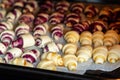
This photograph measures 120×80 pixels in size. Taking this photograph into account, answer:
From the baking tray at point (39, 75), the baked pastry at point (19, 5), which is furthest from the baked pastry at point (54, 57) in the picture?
the baked pastry at point (19, 5)

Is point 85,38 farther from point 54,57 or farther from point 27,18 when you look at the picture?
point 27,18

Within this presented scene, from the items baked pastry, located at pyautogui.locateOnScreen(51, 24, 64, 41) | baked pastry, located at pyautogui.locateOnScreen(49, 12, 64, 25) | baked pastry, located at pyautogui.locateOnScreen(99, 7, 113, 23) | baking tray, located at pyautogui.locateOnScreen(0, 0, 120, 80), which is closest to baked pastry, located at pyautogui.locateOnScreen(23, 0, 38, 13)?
baked pastry, located at pyautogui.locateOnScreen(49, 12, 64, 25)

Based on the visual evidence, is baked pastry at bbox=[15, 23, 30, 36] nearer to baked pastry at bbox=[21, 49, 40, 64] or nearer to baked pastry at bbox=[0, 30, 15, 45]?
baked pastry at bbox=[0, 30, 15, 45]

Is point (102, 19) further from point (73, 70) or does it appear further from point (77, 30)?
point (73, 70)

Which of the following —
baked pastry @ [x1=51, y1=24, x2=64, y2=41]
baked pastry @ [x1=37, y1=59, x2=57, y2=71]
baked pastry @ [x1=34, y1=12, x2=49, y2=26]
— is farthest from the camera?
baked pastry @ [x1=34, y1=12, x2=49, y2=26]

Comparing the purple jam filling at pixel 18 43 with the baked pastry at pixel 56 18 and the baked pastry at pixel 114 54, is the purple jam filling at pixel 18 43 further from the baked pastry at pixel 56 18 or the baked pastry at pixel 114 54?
the baked pastry at pixel 114 54

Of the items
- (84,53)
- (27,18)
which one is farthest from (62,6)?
(84,53)
